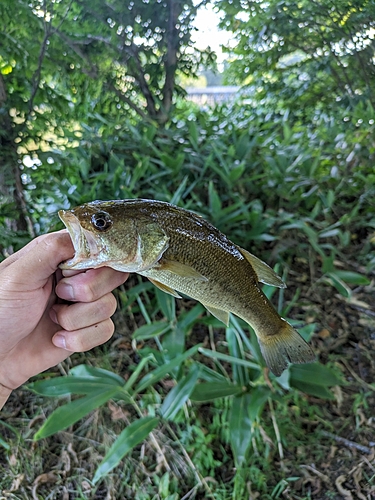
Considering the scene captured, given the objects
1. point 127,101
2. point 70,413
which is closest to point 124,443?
point 70,413

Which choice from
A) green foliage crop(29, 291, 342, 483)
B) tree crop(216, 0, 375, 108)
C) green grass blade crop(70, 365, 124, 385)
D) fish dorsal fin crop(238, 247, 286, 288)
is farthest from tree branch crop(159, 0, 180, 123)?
fish dorsal fin crop(238, 247, 286, 288)

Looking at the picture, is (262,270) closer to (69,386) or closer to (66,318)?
(66,318)

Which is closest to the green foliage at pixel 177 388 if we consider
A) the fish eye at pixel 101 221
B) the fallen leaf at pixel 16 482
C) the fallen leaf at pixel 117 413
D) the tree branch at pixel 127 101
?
the fallen leaf at pixel 117 413

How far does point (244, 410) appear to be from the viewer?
1.24m

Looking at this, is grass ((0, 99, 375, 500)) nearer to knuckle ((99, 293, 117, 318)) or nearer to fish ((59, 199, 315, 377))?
A: knuckle ((99, 293, 117, 318))

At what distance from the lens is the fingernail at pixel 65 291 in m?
0.82

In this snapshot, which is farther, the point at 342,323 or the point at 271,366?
the point at 342,323

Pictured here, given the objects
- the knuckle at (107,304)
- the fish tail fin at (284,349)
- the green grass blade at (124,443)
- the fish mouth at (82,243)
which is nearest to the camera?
the fish mouth at (82,243)

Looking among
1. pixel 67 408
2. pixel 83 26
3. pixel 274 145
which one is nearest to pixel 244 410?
pixel 67 408

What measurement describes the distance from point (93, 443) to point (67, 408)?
1.27 feet

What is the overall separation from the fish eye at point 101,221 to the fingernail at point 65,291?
23cm

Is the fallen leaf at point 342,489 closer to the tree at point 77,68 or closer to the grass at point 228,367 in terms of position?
the grass at point 228,367

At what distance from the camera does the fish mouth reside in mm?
640

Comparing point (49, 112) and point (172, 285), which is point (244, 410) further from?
point (49, 112)
